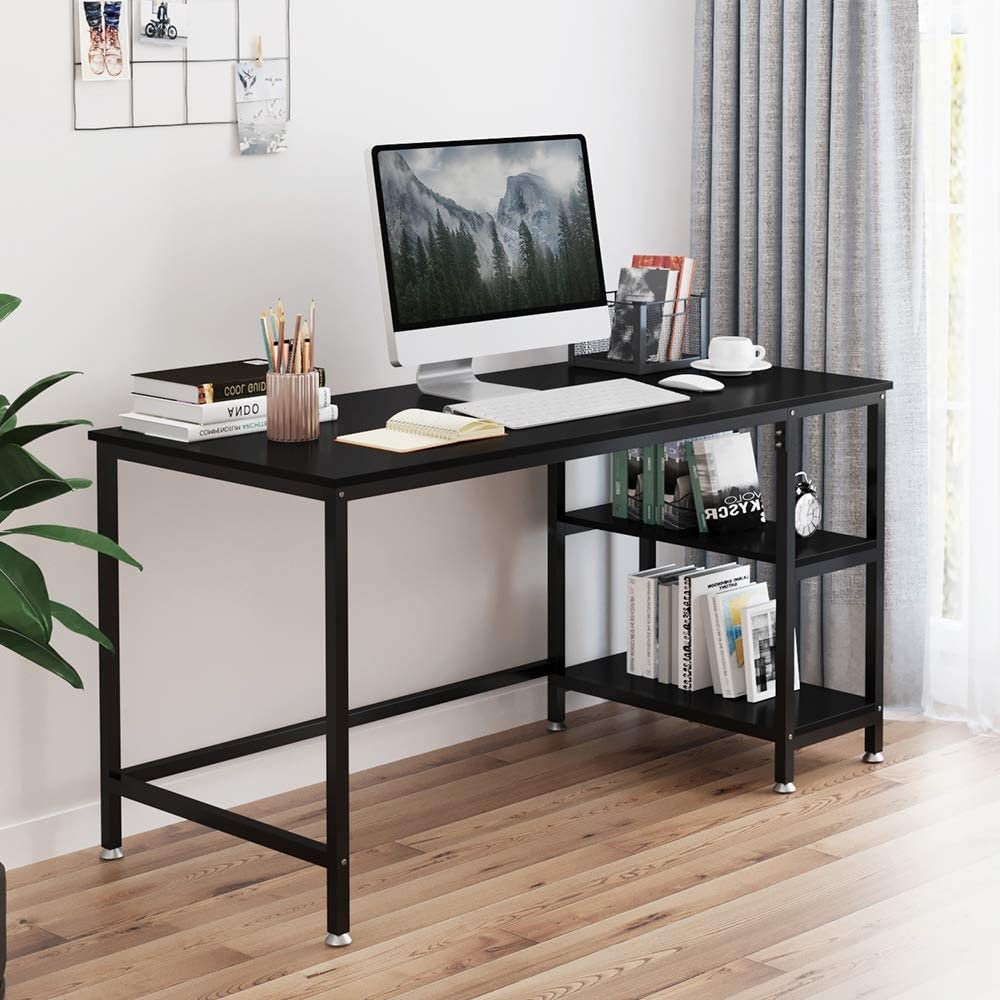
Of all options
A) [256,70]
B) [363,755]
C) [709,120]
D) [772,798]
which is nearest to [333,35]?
[256,70]

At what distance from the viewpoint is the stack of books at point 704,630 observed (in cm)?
329

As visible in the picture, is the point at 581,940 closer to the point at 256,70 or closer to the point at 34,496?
the point at 34,496

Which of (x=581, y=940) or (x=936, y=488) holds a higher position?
(x=936, y=488)

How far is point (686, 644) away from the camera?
3361mm

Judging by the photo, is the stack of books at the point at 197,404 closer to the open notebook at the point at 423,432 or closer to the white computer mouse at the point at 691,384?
the open notebook at the point at 423,432

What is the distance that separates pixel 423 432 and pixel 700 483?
2.64ft

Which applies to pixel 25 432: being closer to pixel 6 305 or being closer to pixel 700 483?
pixel 6 305

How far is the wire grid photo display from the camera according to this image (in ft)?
9.14

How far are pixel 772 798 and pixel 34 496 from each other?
1.52 m

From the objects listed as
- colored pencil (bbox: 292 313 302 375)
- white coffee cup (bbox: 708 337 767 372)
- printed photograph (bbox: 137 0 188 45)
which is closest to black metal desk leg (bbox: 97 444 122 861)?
colored pencil (bbox: 292 313 302 375)

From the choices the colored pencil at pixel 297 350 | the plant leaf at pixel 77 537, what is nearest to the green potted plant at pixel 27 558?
the plant leaf at pixel 77 537

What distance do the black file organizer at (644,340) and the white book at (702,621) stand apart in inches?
16.6

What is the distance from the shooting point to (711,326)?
3762 mm

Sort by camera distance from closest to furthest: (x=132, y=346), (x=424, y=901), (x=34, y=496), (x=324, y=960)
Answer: (x=34, y=496)
(x=324, y=960)
(x=424, y=901)
(x=132, y=346)
